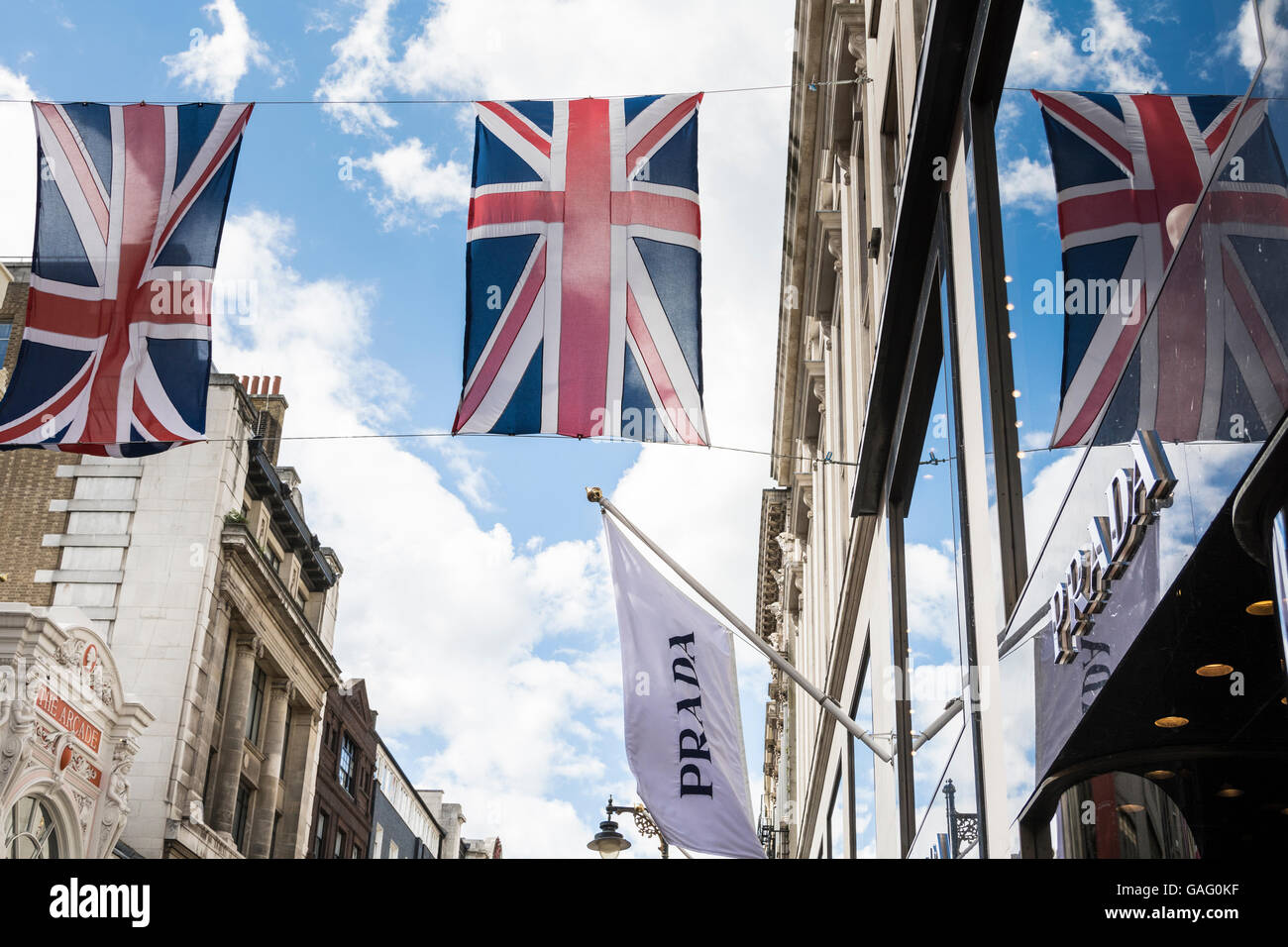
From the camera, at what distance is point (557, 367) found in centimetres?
1379

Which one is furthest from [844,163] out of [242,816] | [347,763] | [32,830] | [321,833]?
[347,763]

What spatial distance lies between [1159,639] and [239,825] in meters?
49.6

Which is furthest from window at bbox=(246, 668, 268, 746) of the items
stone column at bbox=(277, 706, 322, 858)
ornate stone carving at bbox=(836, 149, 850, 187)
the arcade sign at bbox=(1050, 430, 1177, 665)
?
the arcade sign at bbox=(1050, 430, 1177, 665)

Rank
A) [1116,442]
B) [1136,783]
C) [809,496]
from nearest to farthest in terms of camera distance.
Result: [1116,442] < [1136,783] < [809,496]

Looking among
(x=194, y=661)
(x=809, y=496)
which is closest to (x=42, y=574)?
(x=194, y=661)

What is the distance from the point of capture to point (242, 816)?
5112cm

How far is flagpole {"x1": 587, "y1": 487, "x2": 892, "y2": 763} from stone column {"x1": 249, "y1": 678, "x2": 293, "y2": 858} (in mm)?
40181

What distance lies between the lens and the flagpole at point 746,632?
14.0 metres

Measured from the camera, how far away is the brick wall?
4597 centimetres

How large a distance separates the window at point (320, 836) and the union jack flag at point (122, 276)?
47214 millimetres

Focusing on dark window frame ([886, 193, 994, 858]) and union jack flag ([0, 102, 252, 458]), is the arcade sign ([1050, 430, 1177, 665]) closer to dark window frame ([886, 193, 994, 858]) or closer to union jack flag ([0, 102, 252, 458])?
dark window frame ([886, 193, 994, 858])
